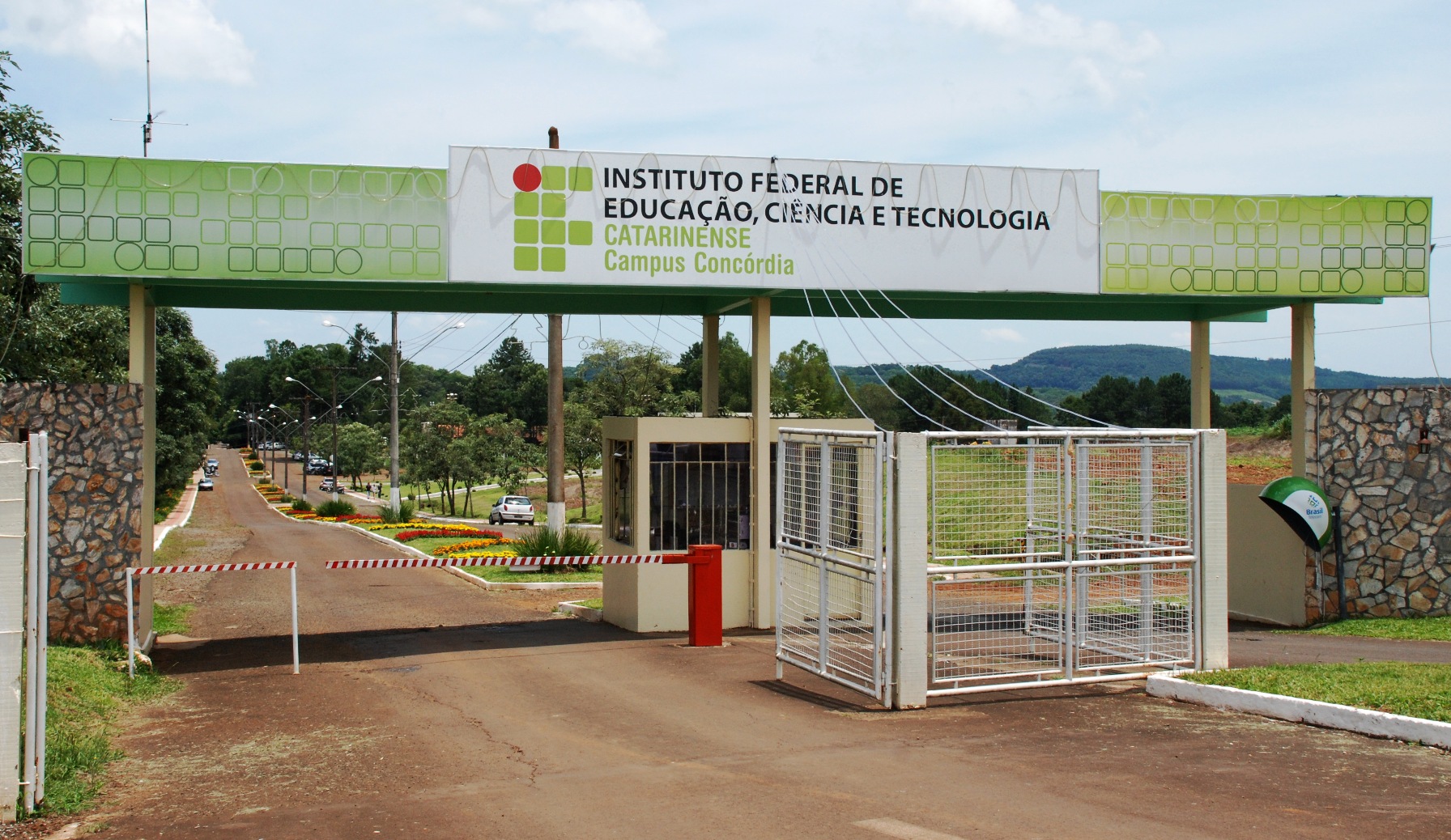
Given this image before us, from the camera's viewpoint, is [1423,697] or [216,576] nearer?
[1423,697]

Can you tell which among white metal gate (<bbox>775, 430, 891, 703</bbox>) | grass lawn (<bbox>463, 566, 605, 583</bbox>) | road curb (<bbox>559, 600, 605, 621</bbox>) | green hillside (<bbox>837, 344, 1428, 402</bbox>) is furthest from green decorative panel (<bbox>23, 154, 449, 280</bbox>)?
green hillside (<bbox>837, 344, 1428, 402</bbox>)

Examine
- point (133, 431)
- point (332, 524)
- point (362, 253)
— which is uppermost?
point (362, 253)

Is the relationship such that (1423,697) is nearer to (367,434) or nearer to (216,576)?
(216,576)

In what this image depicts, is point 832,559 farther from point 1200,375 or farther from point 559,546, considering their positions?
point 559,546

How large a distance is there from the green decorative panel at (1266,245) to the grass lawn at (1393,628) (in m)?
4.06

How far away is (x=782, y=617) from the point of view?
11250 millimetres

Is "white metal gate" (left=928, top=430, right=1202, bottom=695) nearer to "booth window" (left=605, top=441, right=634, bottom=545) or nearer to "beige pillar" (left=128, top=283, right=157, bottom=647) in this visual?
"booth window" (left=605, top=441, right=634, bottom=545)

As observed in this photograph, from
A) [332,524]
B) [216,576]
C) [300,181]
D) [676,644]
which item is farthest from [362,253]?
[332,524]

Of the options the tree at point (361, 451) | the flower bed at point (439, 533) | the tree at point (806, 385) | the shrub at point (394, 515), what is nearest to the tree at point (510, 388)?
the tree at point (361, 451)

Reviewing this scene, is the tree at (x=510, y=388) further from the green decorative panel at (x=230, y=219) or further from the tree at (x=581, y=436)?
the green decorative panel at (x=230, y=219)

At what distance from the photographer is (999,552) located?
10898 millimetres

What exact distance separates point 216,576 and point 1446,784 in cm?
2351

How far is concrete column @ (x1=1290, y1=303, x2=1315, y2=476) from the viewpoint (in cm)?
1507

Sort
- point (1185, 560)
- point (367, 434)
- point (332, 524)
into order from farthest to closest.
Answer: point (367, 434), point (332, 524), point (1185, 560)
